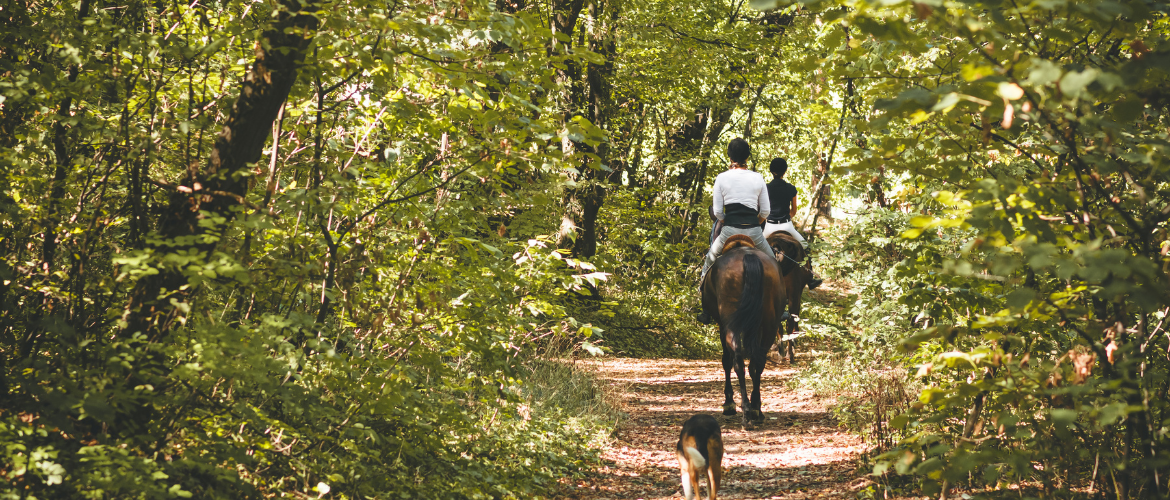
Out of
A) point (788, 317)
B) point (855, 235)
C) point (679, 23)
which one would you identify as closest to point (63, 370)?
point (855, 235)

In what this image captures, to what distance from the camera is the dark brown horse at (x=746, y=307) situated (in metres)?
7.72

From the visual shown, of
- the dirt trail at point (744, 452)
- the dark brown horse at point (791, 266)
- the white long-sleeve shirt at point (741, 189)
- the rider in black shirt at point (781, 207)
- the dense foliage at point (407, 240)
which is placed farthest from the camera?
the rider in black shirt at point (781, 207)

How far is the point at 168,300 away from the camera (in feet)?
11.9

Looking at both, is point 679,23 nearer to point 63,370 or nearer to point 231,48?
point 231,48

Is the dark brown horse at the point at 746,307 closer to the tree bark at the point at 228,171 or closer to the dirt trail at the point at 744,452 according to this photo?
the dirt trail at the point at 744,452

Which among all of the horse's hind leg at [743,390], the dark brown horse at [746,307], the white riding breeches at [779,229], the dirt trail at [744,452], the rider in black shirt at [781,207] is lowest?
the dirt trail at [744,452]

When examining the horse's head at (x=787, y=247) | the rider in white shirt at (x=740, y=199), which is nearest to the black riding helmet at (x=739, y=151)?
the rider in white shirt at (x=740, y=199)

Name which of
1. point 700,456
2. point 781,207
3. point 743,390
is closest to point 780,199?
point 781,207

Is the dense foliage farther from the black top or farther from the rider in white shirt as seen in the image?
the black top

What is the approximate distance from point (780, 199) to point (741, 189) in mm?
2877

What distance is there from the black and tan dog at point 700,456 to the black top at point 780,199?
6.04m

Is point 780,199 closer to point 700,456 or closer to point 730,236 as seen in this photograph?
point 730,236

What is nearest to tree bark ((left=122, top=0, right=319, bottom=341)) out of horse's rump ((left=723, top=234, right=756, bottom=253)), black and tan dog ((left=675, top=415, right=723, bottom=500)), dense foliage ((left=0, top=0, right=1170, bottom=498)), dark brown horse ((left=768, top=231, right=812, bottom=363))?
dense foliage ((left=0, top=0, right=1170, bottom=498))

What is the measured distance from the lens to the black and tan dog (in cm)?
496
